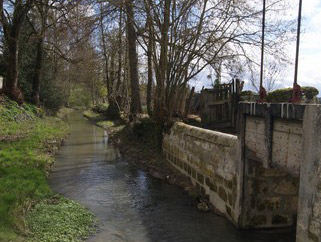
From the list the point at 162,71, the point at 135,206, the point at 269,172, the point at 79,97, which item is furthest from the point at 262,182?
the point at 79,97

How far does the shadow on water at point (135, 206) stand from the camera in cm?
679

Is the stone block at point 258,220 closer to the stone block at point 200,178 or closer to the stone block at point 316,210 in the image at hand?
the stone block at point 200,178

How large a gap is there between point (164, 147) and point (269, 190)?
6.23m

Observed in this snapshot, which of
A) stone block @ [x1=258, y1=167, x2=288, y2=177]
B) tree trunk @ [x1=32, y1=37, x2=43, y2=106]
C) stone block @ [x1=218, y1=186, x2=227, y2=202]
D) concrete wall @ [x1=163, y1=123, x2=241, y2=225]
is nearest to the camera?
stone block @ [x1=258, y1=167, x2=288, y2=177]

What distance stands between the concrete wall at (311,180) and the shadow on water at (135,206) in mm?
2149

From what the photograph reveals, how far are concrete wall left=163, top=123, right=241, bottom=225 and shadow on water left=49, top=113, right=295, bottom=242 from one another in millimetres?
432

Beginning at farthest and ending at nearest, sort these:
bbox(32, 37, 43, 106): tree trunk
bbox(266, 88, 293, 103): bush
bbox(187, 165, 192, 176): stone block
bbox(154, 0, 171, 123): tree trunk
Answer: bbox(32, 37, 43, 106): tree trunk → bbox(266, 88, 293, 103): bush → bbox(154, 0, 171, 123): tree trunk → bbox(187, 165, 192, 176): stone block

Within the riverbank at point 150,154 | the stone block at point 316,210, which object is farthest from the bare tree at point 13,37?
the stone block at point 316,210

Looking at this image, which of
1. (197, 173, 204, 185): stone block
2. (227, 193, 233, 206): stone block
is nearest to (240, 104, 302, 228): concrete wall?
(227, 193, 233, 206): stone block

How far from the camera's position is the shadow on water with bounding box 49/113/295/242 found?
22.3 feet

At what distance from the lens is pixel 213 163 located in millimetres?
8477

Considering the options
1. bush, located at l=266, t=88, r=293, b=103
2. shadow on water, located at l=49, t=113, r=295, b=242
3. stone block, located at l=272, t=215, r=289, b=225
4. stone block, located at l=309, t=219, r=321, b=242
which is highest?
bush, located at l=266, t=88, r=293, b=103

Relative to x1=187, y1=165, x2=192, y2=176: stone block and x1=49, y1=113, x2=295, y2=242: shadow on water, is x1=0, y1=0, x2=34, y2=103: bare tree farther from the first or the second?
x1=187, y1=165, x2=192, y2=176: stone block

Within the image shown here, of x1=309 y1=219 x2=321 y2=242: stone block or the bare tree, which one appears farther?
the bare tree
